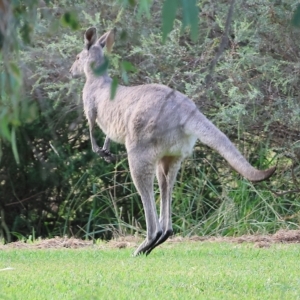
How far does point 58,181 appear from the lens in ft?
44.8

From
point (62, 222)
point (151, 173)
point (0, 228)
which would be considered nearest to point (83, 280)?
point (151, 173)

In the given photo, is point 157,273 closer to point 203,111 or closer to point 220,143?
point 220,143

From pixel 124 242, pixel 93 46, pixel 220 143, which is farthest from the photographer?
pixel 124 242

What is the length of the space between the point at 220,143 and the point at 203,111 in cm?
425

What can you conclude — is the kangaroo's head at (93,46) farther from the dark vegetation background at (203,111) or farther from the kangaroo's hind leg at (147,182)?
the kangaroo's hind leg at (147,182)

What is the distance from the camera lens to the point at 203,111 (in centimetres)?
1162

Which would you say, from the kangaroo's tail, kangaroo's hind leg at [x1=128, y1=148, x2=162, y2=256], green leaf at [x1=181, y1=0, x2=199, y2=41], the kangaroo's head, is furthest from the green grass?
green leaf at [x1=181, y1=0, x2=199, y2=41]

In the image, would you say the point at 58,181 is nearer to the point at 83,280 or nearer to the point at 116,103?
the point at 116,103

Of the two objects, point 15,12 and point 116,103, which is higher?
point 15,12

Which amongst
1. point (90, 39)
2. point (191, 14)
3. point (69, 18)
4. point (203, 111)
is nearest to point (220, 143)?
point (90, 39)

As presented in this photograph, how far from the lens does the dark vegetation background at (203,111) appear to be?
1073cm

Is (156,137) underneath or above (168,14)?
underneath

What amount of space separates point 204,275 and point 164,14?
185 inches

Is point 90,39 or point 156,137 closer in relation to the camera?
point 156,137
